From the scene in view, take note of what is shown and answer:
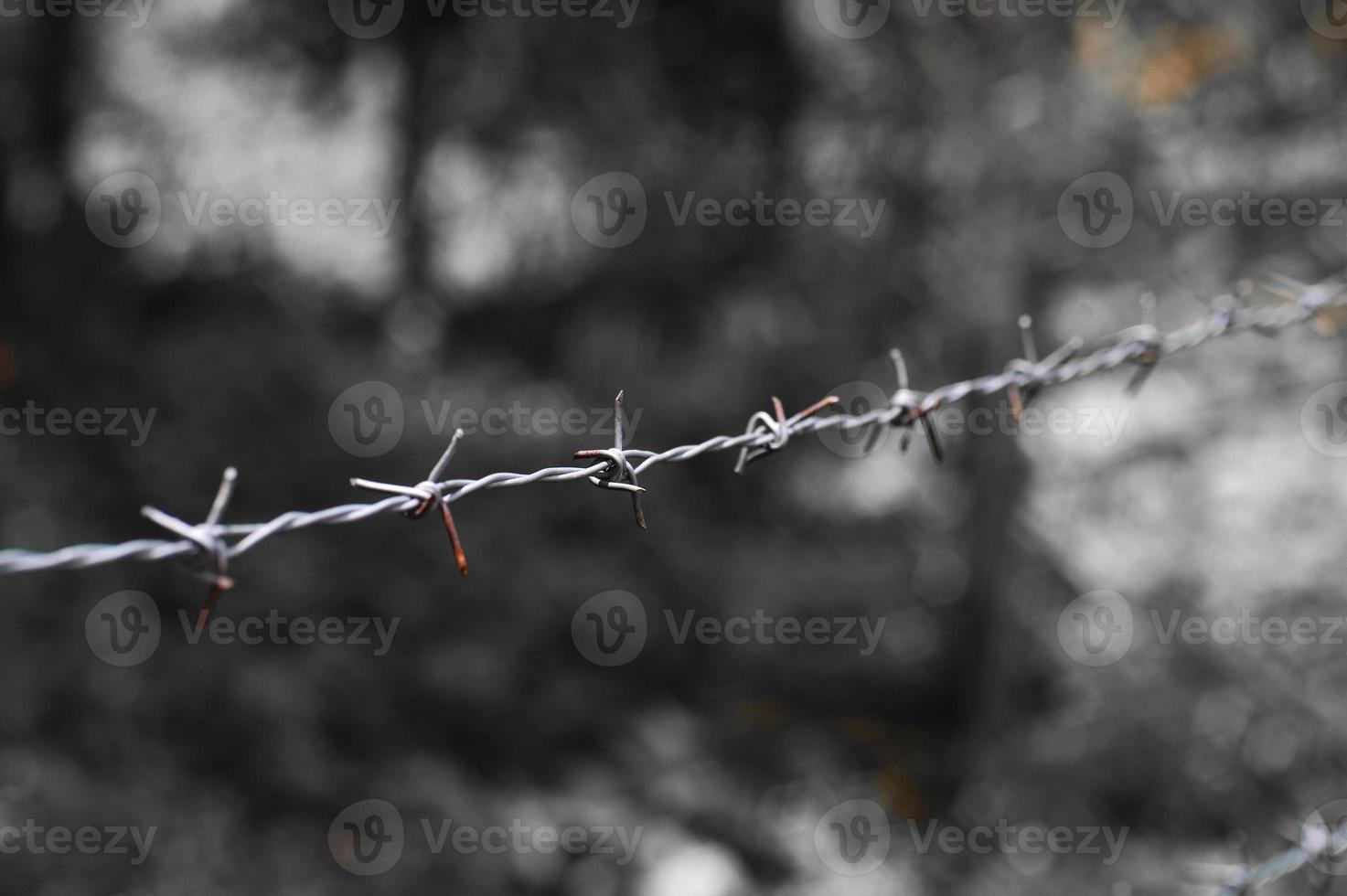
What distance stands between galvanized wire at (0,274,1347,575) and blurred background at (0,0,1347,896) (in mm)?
2678

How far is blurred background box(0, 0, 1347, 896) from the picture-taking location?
4355mm

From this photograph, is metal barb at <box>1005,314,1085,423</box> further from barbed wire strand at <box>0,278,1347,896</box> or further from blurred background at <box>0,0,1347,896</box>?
blurred background at <box>0,0,1347,896</box>

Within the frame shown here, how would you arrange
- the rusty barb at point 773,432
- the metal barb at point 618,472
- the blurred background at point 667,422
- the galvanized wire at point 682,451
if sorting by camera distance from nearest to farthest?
the galvanized wire at point 682,451 < the metal barb at point 618,472 < the rusty barb at point 773,432 < the blurred background at point 667,422

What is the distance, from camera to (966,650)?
17.9 feet

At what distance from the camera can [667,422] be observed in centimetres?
589

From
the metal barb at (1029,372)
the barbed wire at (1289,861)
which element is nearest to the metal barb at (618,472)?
the metal barb at (1029,372)

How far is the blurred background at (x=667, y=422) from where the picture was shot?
14.3 ft

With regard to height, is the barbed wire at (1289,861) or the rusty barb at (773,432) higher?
the rusty barb at (773,432)

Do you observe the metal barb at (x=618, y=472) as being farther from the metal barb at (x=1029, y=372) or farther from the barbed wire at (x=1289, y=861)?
the barbed wire at (x=1289, y=861)

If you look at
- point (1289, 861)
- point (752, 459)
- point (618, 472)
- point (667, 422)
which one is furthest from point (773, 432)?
point (667, 422)

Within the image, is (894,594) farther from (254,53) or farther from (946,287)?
(254,53)

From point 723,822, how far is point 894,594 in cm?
199

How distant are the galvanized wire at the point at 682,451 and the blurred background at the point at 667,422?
2.68 m

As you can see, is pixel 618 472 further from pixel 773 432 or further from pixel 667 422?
pixel 667 422
